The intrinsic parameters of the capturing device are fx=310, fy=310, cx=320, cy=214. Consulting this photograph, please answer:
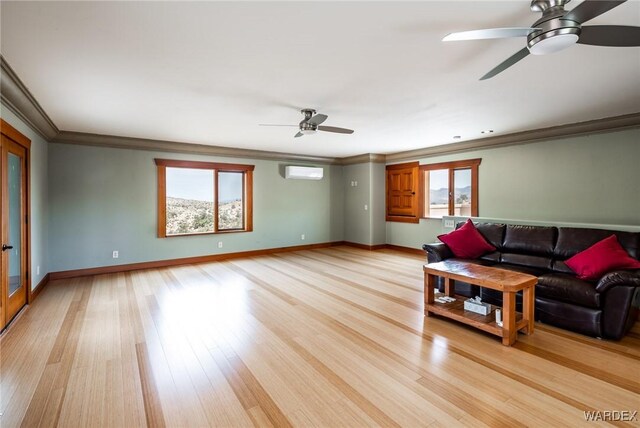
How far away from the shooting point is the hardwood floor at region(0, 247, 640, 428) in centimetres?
→ 193

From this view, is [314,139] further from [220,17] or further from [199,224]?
[220,17]

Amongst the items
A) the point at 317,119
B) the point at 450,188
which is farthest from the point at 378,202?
the point at 317,119

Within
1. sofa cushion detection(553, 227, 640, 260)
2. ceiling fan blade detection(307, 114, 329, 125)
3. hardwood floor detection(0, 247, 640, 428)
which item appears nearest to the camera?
hardwood floor detection(0, 247, 640, 428)

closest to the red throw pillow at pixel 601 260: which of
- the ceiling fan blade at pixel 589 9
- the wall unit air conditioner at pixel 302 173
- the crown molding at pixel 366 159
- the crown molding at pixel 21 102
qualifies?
the ceiling fan blade at pixel 589 9

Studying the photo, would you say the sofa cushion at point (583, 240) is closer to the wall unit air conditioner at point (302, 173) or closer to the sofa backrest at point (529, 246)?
the sofa backrest at point (529, 246)

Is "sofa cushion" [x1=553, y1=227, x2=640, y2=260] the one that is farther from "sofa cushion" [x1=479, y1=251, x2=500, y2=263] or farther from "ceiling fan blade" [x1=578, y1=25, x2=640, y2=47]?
"ceiling fan blade" [x1=578, y1=25, x2=640, y2=47]

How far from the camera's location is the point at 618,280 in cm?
279

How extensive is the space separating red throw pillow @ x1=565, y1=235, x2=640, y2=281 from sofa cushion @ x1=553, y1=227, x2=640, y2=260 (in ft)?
0.40

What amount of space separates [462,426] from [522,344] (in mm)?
1441

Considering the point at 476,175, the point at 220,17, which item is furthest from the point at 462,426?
the point at 476,175

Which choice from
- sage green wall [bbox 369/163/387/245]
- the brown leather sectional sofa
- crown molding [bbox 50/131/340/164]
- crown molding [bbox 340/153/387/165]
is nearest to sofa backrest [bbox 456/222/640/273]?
the brown leather sectional sofa

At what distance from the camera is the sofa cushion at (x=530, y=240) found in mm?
3977

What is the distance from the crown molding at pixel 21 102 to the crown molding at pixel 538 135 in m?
6.55

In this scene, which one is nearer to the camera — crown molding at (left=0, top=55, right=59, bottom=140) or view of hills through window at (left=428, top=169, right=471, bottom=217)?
crown molding at (left=0, top=55, right=59, bottom=140)
